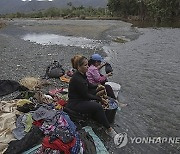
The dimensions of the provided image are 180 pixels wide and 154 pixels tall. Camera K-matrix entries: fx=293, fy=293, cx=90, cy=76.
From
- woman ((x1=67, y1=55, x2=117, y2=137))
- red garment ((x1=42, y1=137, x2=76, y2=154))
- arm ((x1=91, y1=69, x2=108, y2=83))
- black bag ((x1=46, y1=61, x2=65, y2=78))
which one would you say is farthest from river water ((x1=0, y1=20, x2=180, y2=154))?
black bag ((x1=46, y1=61, x2=65, y2=78))

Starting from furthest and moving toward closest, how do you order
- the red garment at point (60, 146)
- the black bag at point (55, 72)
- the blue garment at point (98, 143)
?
1. the black bag at point (55, 72)
2. the blue garment at point (98, 143)
3. the red garment at point (60, 146)

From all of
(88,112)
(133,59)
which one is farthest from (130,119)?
(133,59)

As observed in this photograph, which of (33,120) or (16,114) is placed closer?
(33,120)

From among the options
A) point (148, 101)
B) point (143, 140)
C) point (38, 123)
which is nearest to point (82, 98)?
point (38, 123)

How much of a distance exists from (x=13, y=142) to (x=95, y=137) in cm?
183

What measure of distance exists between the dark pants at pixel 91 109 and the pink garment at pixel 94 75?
1.36m

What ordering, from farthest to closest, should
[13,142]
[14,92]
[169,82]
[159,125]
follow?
[169,82]
[14,92]
[159,125]
[13,142]

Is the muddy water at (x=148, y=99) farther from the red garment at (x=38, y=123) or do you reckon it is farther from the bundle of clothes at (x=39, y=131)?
the red garment at (x=38, y=123)

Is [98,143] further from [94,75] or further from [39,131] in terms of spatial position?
[94,75]

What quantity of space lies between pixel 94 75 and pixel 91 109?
1506 mm

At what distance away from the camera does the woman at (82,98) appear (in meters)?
6.71

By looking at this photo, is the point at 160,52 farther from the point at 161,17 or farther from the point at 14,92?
the point at 161,17

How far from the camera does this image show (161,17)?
54594 millimetres

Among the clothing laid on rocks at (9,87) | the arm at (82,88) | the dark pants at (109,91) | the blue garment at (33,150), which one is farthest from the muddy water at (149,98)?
the clothing laid on rocks at (9,87)
